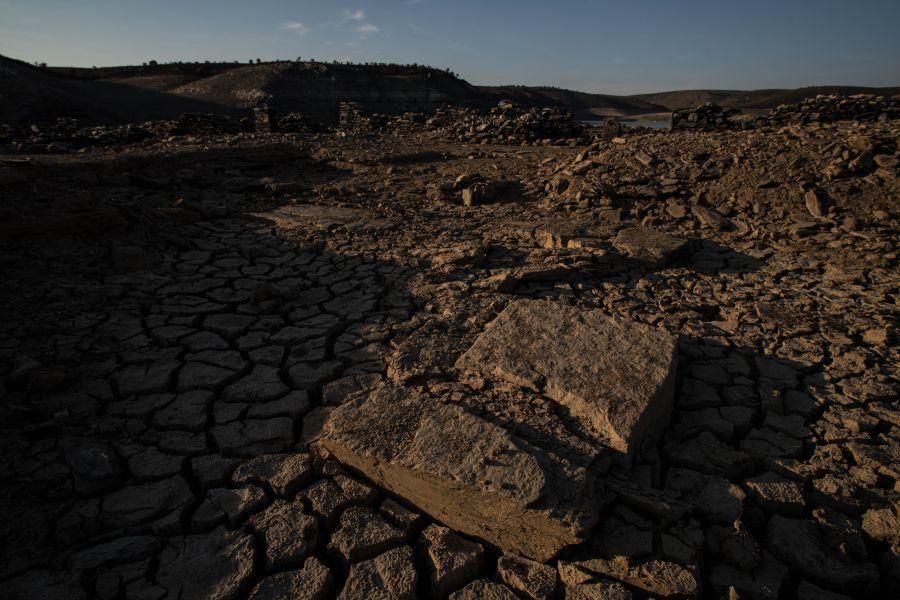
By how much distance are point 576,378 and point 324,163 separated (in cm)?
681

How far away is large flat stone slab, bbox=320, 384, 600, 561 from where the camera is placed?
1370 millimetres

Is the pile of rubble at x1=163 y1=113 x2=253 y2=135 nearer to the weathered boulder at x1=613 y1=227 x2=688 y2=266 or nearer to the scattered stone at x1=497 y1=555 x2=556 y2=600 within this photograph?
the weathered boulder at x1=613 y1=227 x2=688 y2=266

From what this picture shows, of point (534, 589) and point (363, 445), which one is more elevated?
point (363, 445)

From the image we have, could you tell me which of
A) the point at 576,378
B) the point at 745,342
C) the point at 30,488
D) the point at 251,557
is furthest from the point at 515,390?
the point at 30,488

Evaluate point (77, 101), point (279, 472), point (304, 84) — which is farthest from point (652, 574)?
point (304, 84)

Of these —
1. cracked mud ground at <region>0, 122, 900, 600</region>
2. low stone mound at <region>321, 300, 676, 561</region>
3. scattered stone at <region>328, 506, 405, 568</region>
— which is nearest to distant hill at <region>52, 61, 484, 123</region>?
cracked mud ground at <region>0, 122, 900, 600</region>

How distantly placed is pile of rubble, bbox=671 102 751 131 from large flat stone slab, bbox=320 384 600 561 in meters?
8.65

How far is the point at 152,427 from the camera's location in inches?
78.1

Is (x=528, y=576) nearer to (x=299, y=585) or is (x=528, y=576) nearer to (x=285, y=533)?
(x=299, y=585)

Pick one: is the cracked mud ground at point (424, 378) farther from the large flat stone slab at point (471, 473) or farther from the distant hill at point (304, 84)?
the distant hill at point (304, 84)

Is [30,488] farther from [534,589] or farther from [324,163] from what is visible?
[324,163]

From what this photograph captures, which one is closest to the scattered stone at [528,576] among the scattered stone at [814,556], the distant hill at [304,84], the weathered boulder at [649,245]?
the scattered stone at [814,556]

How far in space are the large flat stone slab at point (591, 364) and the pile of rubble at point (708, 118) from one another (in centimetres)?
770

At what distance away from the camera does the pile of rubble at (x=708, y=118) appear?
8172mm
